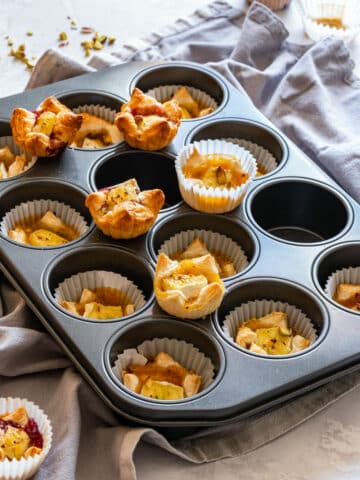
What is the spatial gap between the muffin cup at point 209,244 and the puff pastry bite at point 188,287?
0.72ft

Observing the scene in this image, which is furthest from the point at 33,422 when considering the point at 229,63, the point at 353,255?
the point at 229,63

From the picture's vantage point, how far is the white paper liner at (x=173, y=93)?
10.4ft

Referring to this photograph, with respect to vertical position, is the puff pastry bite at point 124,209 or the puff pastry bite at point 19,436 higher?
the puff pastry bite at point 124,209

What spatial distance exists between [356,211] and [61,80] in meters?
1.14

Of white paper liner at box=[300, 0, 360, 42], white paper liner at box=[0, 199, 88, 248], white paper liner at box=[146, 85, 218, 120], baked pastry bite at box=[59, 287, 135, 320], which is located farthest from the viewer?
white paper liner at box=[300, 0, 360, 42]

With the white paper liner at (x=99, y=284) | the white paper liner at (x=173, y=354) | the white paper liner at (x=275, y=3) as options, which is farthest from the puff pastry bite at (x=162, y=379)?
the white paper liner at (x=275, y=3)

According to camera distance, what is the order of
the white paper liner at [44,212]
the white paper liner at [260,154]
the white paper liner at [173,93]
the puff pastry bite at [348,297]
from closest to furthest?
the puff pastry bite at [348,297]
the white paper liner at [44,212]
the white paper liner at [260,154]
the white paper liner at [173,93]

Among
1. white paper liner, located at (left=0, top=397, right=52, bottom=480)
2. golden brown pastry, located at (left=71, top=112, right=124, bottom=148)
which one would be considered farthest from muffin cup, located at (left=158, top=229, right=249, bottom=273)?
white paper liner, located at (left=0, top=397, right=52, bottom=480)

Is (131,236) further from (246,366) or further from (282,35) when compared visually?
(282,35)

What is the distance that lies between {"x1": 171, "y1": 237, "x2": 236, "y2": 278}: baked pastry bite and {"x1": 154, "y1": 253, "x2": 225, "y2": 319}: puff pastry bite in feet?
0.63

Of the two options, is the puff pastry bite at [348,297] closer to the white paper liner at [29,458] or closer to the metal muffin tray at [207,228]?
the metal muffin tray at [207,228]

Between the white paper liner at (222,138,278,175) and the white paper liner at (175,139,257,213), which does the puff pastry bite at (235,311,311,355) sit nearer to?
the white paper liner at (175,139,257,213)

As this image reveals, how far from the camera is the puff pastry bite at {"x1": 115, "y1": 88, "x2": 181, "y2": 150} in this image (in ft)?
9.08

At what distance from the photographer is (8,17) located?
12.4 ft
